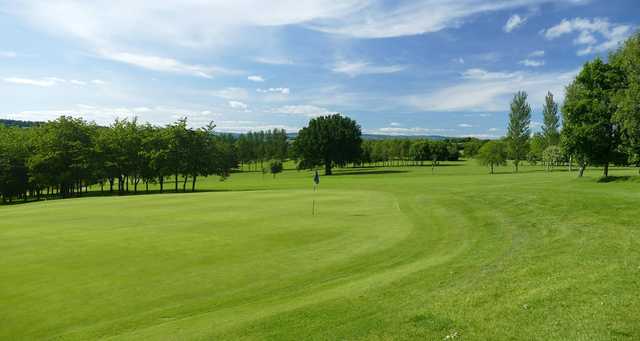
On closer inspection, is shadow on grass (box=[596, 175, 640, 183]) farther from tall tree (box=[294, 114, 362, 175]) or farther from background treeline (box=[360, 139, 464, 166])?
background treeline (box=[360, 139, 464, 166])

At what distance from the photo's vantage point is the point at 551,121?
Result: 9488cm

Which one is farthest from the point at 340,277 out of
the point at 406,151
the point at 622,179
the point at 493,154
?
the point at 406,151

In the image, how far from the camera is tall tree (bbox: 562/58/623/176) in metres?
41.2

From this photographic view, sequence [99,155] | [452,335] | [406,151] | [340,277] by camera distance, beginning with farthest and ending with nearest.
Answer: [406,151] → [99,155] → [340,277] → [452,335]

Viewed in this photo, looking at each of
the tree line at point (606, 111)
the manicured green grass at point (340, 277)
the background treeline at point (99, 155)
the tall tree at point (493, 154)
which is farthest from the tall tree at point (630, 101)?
the background treeline at point (99, 155)

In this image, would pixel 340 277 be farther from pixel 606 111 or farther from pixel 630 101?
pixel 606 111

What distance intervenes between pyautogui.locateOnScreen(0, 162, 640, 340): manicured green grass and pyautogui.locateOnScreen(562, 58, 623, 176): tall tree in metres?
24.1

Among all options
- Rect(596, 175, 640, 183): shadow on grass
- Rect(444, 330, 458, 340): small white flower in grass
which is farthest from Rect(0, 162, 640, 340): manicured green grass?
Rect(596, 175, 640, 183): shadow on grass

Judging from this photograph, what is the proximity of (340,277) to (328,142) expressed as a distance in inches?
3480

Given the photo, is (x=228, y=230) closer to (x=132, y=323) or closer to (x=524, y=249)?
(x=132, y=323)

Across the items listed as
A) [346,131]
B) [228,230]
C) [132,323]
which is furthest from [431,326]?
[346,131]

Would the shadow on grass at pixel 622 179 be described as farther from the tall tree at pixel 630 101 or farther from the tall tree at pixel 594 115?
the tall tree at pixel 594 115

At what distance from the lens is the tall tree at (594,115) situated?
41.2 metres

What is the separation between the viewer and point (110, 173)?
229 ft
